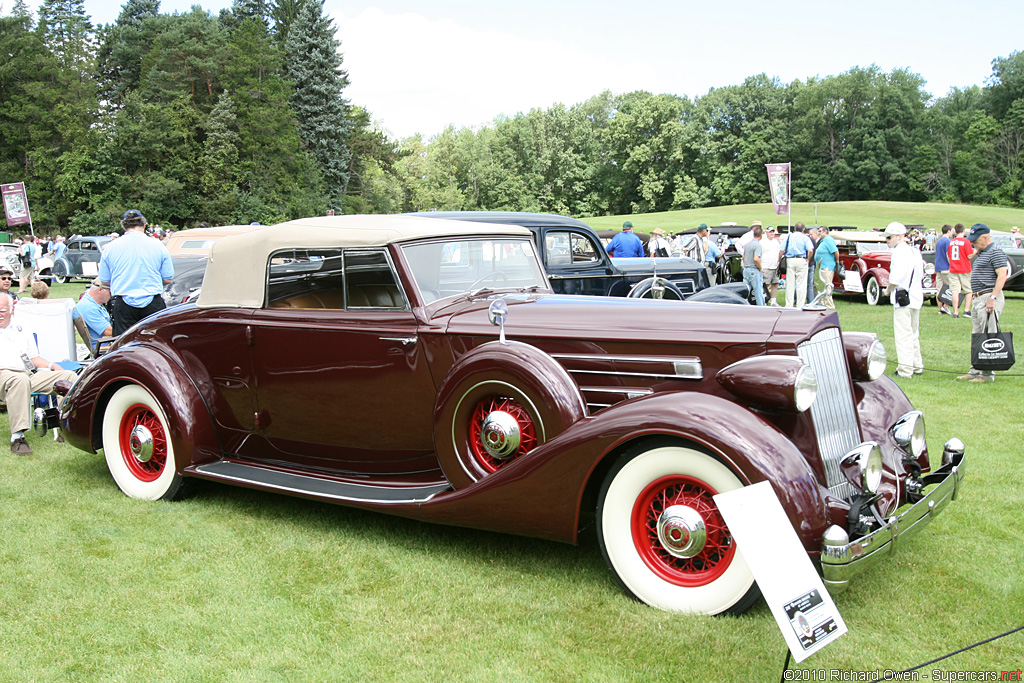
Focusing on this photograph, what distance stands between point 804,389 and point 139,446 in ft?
14.0

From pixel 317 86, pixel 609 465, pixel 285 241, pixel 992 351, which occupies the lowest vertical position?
pixel 992 351

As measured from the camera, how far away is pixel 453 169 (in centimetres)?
7594

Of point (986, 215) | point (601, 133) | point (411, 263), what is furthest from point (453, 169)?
point (411, 263)

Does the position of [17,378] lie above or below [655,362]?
below

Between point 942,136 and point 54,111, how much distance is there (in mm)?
73588

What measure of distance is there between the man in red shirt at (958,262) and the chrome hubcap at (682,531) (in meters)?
12.4

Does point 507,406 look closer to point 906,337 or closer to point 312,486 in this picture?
point 312,486

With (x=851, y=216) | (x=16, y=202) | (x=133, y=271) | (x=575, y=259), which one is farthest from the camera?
(x=851, y=216)

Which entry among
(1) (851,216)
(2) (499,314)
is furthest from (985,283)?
(1) (851,216)

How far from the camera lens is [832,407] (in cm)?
361

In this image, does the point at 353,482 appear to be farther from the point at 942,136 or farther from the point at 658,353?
the point at 942,136


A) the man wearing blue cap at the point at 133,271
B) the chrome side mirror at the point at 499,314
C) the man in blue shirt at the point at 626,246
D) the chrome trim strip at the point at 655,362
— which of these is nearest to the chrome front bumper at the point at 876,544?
the chrome trim strip at the point at 655,362

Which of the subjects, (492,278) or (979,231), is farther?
(979,231)

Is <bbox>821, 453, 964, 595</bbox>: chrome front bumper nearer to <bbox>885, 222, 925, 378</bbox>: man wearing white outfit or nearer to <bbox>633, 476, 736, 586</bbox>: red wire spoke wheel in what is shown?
<bbox>633, 476, 736, 586</bbox>: red wire spoke wheel
